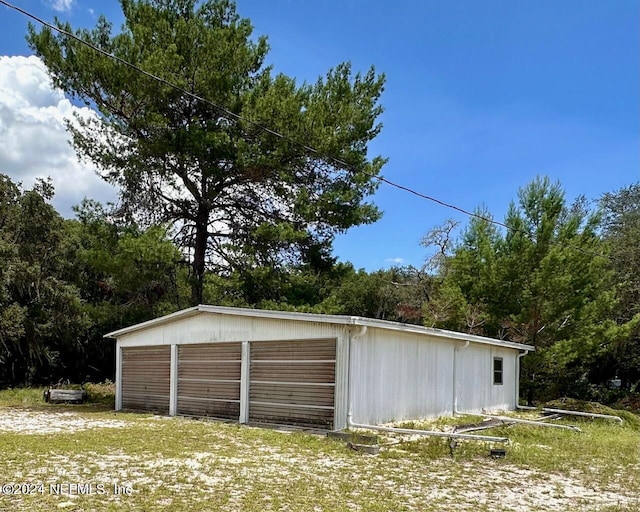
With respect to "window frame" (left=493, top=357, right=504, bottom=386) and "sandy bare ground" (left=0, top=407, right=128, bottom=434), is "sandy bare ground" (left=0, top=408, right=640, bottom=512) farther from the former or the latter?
"window frame" (left=493, top=357, right=504, bottom=386)

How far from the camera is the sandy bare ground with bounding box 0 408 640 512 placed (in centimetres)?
558

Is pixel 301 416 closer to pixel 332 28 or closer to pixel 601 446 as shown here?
pixel 601 446

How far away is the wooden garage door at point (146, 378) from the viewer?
13.3m

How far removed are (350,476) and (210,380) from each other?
20.3 ft

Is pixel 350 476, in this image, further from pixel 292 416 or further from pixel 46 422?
pixel 46 422

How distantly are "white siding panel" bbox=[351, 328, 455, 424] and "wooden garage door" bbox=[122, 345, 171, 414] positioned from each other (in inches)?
207

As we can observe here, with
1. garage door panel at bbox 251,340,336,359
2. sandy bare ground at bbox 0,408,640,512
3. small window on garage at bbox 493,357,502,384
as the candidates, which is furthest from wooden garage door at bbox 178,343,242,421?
small window on garage at bbox 493,357,502,384

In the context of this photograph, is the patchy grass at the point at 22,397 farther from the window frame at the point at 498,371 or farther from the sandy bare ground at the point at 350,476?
the window frame at the point at 498,371

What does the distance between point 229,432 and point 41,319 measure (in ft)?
42.9

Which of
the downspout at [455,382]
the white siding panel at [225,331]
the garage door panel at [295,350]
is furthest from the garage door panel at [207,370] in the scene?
the downspout at [455,382]

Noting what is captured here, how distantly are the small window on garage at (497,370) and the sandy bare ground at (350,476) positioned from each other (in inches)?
285

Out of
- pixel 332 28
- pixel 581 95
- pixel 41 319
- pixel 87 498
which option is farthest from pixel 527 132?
pixel 41 319

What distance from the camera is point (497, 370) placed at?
14734 millimetres

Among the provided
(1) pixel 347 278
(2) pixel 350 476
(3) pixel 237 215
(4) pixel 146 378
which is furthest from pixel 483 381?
(3) pixel 237 215
